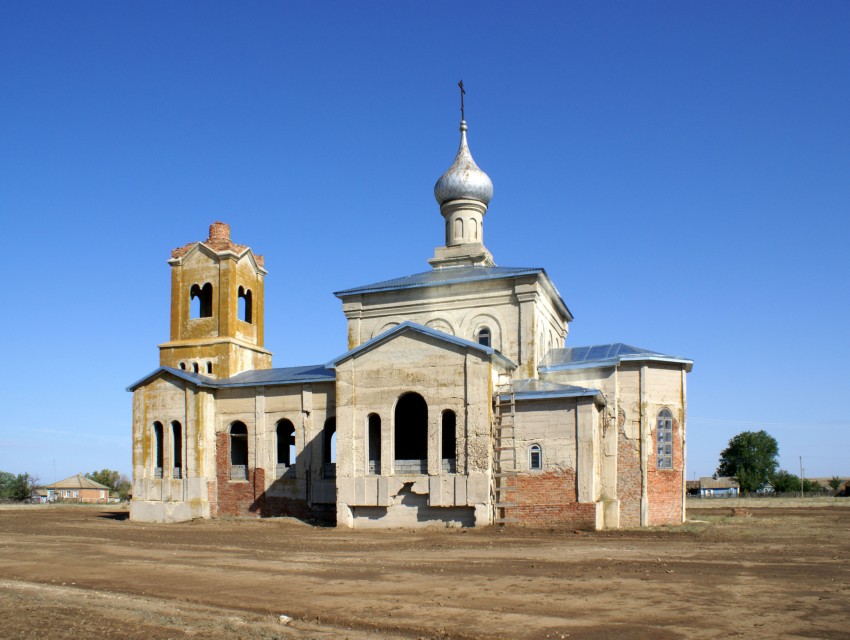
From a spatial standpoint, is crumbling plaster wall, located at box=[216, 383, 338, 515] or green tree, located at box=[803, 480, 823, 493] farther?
green tree, located at box=[803, 480, 823, 493]

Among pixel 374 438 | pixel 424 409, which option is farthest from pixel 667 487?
pixel 374 438

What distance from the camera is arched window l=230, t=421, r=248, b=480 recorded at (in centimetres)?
3231

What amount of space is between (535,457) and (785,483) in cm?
6464

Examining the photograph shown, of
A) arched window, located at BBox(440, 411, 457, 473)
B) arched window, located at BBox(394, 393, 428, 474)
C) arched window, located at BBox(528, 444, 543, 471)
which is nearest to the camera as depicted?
arched window, located at BBox(528, 444, 543, 471)

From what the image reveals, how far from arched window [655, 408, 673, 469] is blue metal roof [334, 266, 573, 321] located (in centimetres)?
649

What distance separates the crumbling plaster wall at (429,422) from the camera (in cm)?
2591

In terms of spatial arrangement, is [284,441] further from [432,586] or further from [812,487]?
[812,487]

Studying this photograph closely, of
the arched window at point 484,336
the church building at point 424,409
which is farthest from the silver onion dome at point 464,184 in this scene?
the arched window at point 484,336

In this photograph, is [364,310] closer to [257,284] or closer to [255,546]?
[257,284]

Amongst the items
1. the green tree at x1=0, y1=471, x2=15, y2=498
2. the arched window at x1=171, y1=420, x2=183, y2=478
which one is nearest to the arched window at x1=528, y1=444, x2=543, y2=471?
the arched window at x1=171, y1=420, x2=183, y2=478

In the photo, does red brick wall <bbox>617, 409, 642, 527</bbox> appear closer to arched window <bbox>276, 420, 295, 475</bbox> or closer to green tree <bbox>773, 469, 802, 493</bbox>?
arched window <bbox>276, 420, 295, 475</bbox>

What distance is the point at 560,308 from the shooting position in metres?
34.6

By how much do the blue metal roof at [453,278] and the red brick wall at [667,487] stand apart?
282 inches

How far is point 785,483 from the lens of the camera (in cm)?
8169
